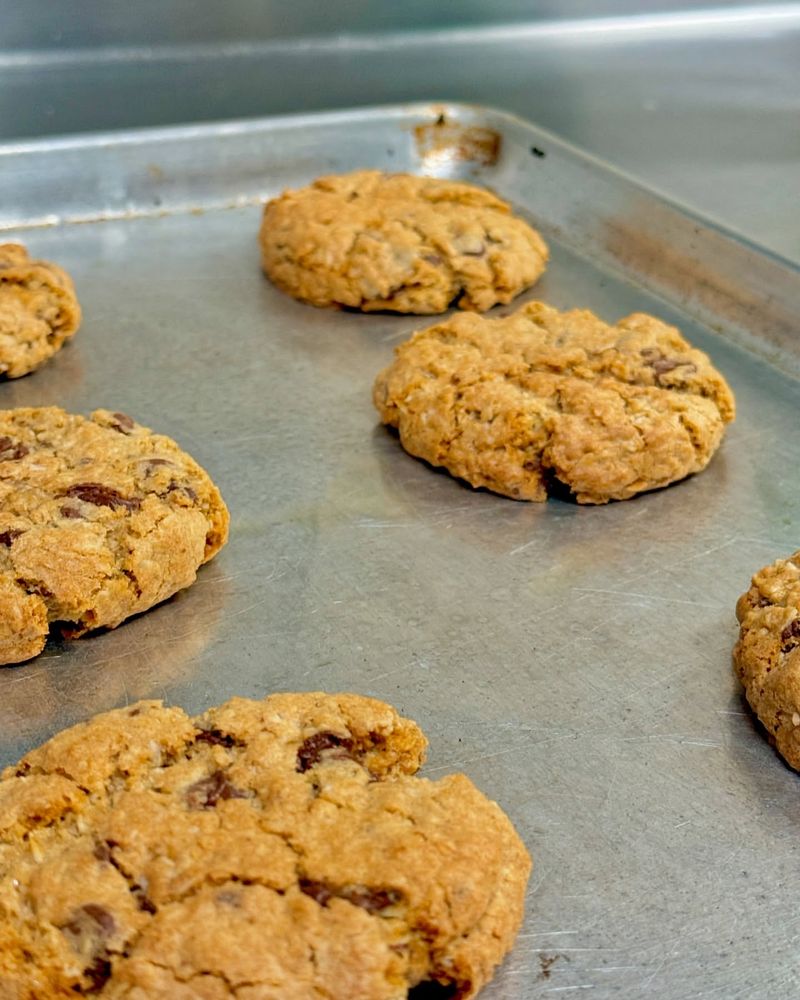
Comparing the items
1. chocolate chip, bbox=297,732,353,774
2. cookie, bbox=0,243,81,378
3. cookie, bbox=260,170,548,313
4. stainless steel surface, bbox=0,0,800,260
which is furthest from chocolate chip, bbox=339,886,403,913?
stainless steel surface, bbox=0,0,800,260

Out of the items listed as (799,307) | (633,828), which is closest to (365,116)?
(799,307)


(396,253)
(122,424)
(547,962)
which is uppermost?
(396,253)

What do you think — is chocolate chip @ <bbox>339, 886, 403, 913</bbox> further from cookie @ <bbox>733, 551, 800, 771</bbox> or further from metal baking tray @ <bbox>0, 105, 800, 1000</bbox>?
cookie @ <bbox>733, 551, 800, 771</bbox>

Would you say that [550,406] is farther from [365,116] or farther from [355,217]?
[365,116]

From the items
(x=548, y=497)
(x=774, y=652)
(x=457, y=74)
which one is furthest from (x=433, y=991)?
(x=457, y=74)

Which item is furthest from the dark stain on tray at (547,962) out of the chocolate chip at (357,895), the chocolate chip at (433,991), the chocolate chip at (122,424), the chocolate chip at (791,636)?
the chocolate chip at (122,424)

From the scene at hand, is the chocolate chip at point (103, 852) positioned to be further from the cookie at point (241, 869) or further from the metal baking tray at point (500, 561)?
the metal baking tray at point (500, 561)

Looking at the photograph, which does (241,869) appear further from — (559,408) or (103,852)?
(559,408)
